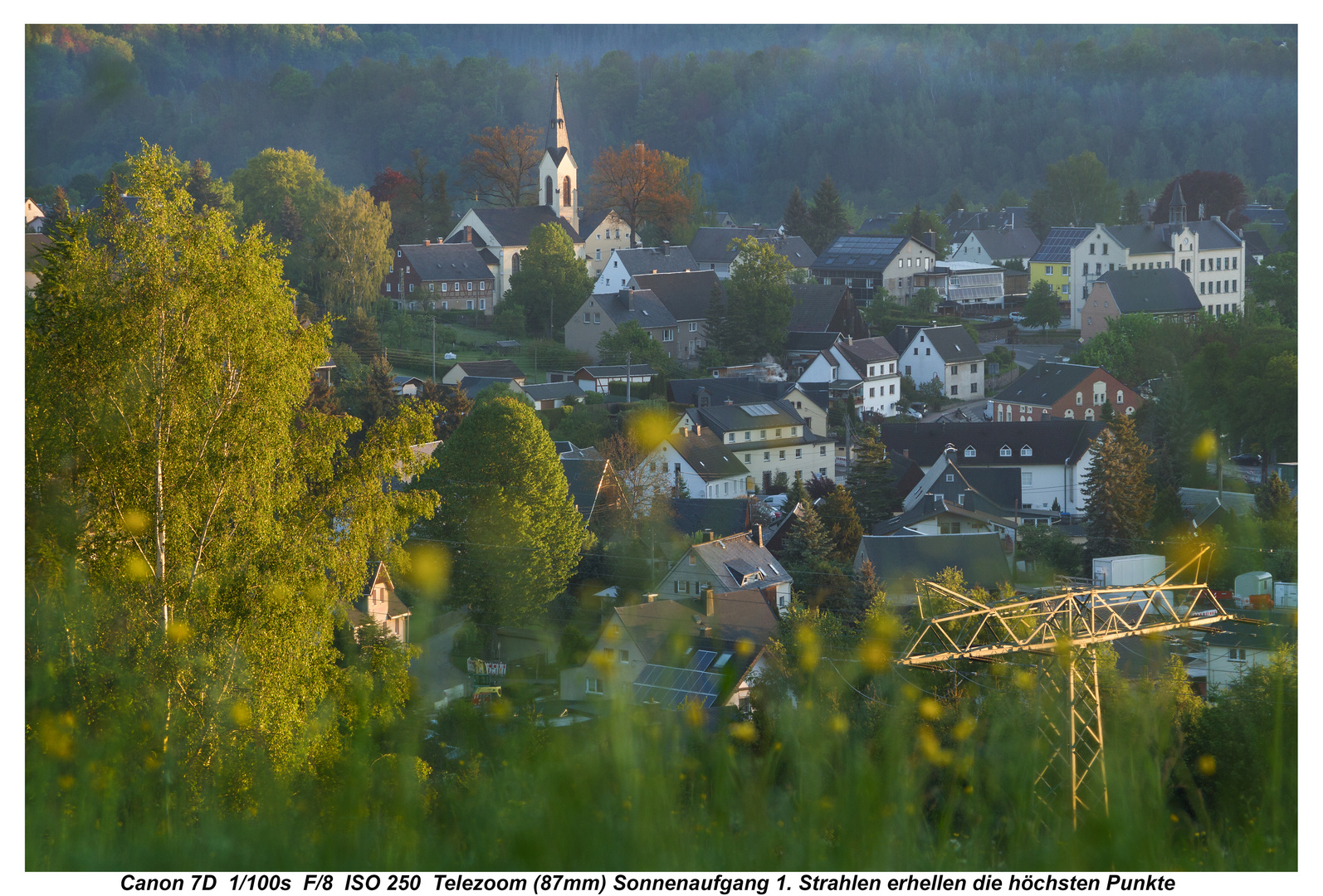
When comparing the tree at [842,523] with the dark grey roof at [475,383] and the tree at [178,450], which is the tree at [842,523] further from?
the tree at [178,450]

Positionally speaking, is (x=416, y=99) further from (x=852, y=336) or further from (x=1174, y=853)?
(x=1174, y=853)

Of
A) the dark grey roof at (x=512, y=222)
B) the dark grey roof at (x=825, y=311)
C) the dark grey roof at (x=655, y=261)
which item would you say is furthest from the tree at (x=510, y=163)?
the dark grey roof at (x=825, y=311)

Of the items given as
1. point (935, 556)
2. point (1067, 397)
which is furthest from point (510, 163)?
point (935, 556)

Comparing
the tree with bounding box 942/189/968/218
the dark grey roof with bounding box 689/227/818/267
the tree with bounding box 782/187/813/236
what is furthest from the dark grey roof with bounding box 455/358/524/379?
the tree with bounding box 942/189/968/218

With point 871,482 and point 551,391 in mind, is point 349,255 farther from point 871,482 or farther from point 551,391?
point 871,482

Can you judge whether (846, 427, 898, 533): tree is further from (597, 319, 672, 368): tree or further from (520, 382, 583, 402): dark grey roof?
(597, 319, 672, 368): tree
